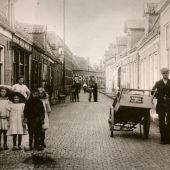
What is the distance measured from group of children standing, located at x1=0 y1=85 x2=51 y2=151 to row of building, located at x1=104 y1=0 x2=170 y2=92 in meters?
9.39

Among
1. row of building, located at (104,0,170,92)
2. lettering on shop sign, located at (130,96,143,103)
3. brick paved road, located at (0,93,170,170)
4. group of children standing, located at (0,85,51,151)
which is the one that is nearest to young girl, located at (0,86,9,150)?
group of children standing, located at (0,85,51,151)

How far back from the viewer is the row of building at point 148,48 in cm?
1748

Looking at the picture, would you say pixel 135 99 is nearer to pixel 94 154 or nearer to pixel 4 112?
pixel 94 154

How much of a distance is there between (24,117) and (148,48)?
16028mm

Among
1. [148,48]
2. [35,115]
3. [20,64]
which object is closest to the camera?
[35,115]

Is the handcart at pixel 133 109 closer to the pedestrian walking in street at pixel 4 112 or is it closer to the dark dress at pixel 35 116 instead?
the dark dress at pixel 35 116

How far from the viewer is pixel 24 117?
822 centimetres

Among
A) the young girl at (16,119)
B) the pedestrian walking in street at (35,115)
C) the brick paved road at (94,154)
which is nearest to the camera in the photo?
the brick paved road at (94,154)

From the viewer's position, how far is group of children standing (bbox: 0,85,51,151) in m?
8.12

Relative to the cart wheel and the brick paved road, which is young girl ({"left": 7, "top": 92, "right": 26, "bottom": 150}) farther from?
the cart wheel

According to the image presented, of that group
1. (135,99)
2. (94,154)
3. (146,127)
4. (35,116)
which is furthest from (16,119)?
(146,127)

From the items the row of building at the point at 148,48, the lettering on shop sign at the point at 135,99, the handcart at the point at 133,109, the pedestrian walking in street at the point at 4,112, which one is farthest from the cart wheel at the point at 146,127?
the row of building at the point at 148,48

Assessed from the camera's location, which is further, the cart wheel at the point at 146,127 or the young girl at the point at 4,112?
the cart wheel at the point at 146,127

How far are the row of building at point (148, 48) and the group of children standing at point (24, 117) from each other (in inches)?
370
